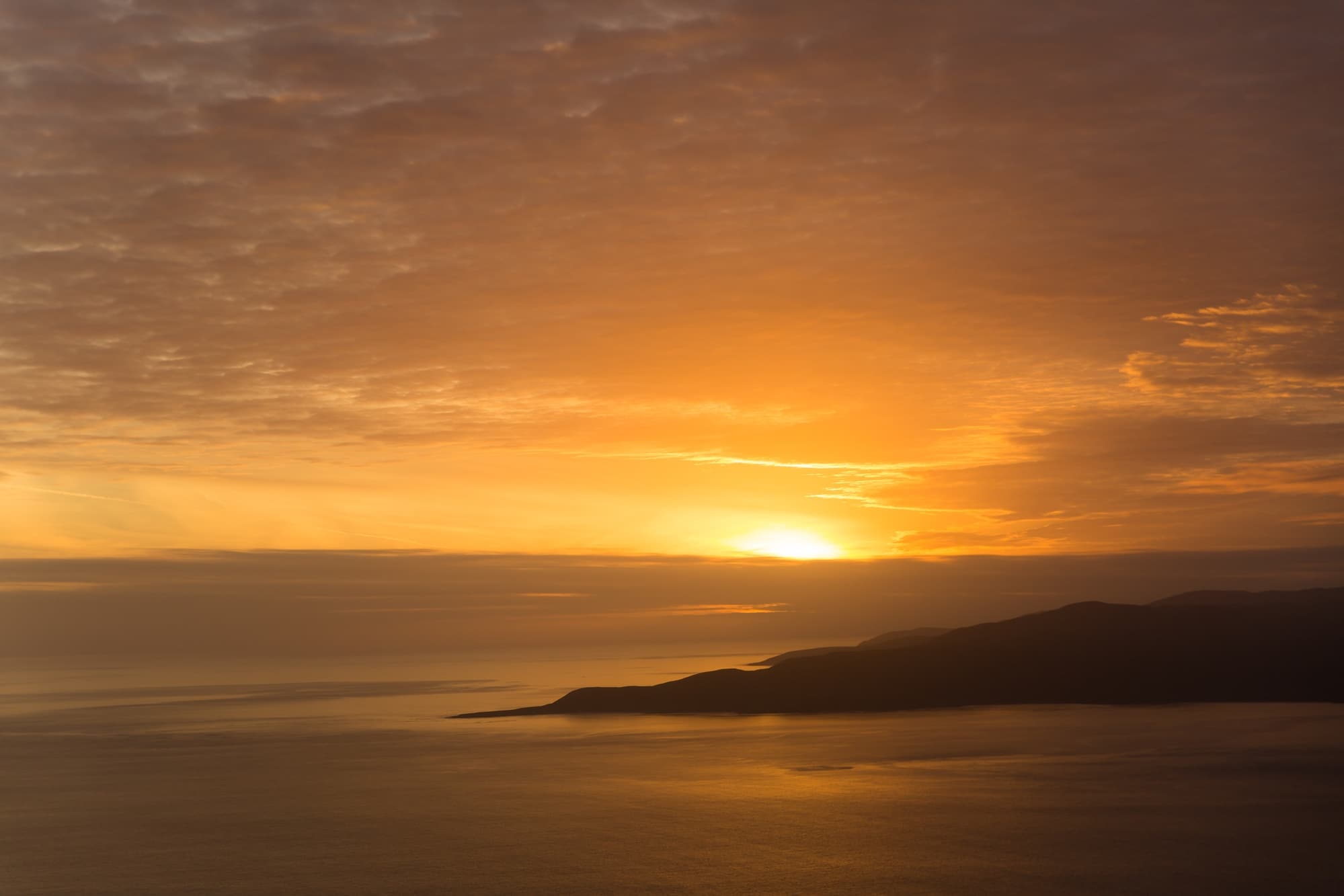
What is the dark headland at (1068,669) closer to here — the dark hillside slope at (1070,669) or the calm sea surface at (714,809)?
the dark hillside slope at (1070,669)

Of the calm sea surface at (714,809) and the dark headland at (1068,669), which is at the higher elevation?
the dark headland at (1068,669)

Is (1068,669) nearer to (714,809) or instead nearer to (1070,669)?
(1070,669)

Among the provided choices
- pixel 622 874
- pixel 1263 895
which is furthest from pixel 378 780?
pixel 1263 895

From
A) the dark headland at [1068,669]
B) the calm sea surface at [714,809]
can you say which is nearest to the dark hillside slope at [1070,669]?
the dark headland at [1068,669]

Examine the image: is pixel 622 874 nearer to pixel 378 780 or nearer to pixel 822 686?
pixel 378 780

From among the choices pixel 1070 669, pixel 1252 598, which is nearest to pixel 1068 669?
pixel 1070 669

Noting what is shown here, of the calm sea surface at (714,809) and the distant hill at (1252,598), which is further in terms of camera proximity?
the distant hill at (1252,598)
